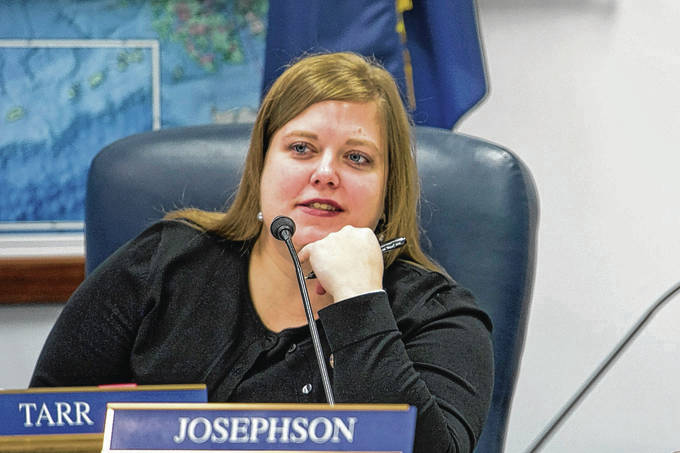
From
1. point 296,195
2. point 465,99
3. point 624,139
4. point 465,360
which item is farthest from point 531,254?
point 624,139

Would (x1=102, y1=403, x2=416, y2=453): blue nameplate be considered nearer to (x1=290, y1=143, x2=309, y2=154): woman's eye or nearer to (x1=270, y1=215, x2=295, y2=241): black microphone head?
(x1=270, y1=215, x2=295, y2=241): black microphone head

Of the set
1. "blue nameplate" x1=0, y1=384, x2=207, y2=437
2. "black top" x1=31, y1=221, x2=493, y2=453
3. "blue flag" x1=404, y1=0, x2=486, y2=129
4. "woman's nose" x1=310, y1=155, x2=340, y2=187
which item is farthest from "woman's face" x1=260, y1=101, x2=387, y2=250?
"blue flag" x1=404, y1=0, x2=486, y2=129

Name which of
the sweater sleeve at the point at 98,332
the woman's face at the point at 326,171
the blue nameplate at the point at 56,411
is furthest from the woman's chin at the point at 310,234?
the blue nameplate at the point at 56,411

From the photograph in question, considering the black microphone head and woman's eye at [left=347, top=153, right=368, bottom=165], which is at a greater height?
woman's eye at [left=347, top=153, right=368, bottom=165]

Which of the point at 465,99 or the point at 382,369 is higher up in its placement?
the point at 465,99

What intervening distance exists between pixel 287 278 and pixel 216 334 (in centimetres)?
14

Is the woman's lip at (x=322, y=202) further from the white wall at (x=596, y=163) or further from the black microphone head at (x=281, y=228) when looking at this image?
the white wall at (x=596, y=163)

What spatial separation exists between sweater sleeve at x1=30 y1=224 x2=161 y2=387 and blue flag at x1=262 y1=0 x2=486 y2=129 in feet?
2.22

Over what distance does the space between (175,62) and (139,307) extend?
3.44 ft

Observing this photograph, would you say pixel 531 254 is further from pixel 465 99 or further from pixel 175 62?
pixel 175 62

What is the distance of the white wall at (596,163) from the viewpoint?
88.1 inches

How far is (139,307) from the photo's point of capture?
131cm

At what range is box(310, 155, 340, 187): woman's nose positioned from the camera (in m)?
1.20

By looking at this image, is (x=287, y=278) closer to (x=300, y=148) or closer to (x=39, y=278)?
(x=300, y=148)
